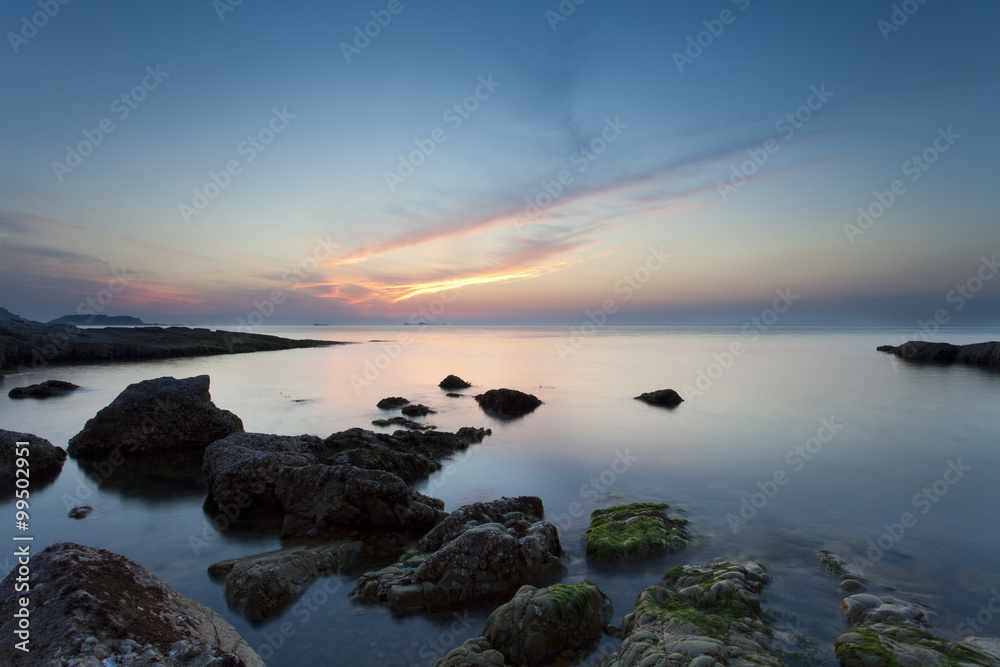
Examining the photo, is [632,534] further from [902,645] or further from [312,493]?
[312,493]

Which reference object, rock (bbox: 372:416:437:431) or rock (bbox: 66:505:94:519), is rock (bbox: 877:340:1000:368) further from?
rock (bbox: 66:505:94:519)

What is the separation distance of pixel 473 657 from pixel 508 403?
17.9m

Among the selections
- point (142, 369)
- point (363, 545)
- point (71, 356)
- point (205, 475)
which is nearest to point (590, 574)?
point (363, 545)

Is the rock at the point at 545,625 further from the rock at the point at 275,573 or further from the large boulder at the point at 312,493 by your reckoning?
the large boulder at the point at 312,493

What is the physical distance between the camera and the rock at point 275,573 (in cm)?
665

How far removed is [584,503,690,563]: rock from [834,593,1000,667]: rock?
295 centimetres

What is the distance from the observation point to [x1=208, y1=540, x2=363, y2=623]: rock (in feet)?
21.8

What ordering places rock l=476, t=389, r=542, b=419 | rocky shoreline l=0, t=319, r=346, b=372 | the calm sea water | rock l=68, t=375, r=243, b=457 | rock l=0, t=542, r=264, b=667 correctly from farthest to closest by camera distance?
rocky shoreline l=0, t=319, r=346, b=372, rock l=476, t=389, r=542, b=419, rock l=68, t=375, r=243, b=457, the calm sea water, rock l=0, t=542, r=264, b=667

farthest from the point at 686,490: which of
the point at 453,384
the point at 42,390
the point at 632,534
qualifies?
the point at 42,390

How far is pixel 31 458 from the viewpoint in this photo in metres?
12.5

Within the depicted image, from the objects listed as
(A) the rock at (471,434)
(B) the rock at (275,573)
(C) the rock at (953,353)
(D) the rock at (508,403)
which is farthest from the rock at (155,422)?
(C) the rock at (953,353)

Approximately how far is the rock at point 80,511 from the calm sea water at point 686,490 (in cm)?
14

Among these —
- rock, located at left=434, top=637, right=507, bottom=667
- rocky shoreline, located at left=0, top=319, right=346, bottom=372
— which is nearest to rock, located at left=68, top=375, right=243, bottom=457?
rock, located at left=434, top=637, right=507, bottom=667

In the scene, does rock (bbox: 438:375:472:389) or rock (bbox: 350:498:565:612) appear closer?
rock (bbox: 350:498:565:612)
